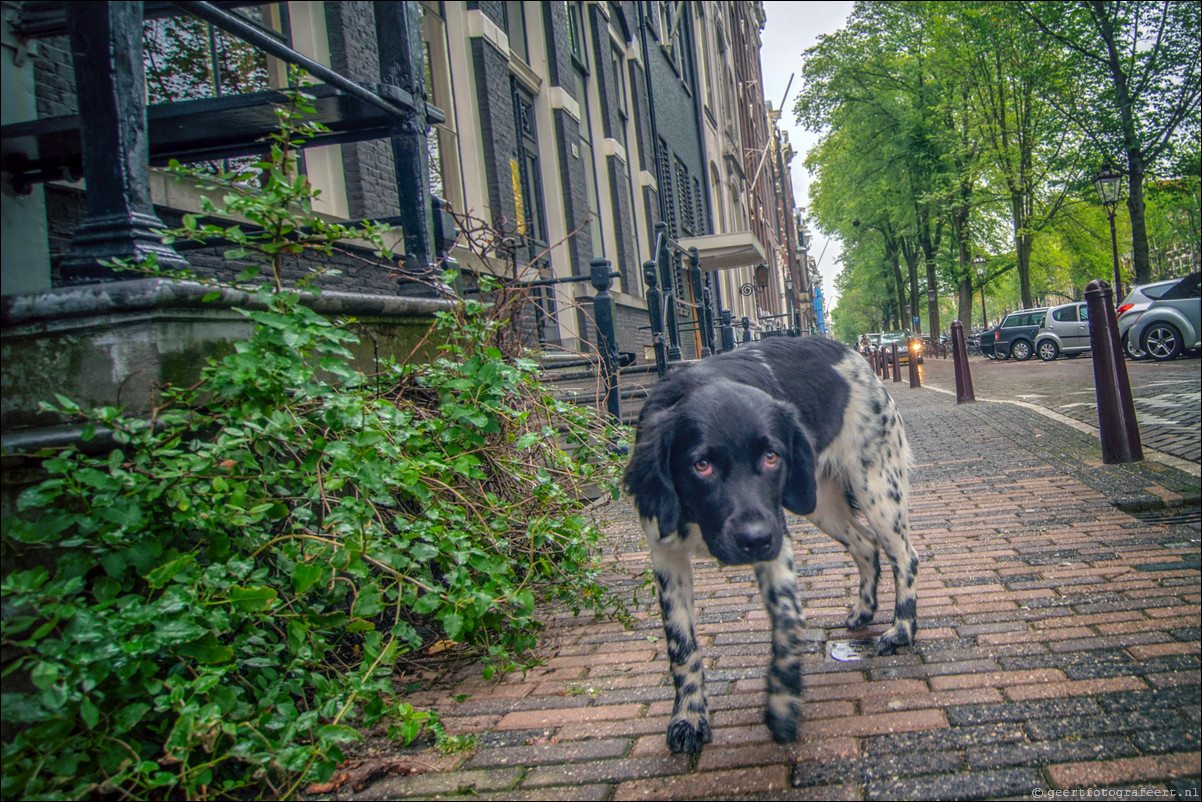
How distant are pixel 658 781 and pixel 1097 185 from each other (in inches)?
936

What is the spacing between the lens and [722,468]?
2365mm

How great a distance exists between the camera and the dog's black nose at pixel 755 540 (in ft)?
7.22

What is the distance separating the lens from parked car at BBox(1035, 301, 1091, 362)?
2653cm

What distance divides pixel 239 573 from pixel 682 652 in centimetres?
132

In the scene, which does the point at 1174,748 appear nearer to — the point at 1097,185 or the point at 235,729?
the point at 235,729

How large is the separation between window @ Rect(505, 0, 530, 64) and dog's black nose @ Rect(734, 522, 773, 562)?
10987mm

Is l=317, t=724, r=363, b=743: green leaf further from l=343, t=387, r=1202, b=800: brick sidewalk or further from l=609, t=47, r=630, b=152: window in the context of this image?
l=609, t=47, r=630, b=152: window

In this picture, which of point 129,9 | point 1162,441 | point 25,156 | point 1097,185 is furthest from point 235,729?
point 1097,185

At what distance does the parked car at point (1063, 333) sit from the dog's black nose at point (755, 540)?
2826 centimetres

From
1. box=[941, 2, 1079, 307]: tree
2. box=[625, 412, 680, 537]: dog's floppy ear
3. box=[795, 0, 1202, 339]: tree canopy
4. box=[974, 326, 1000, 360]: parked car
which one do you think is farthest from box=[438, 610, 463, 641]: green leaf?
box=[974, 326, 1000, 360]: parked car

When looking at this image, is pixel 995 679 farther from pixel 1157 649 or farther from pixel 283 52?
pixel 283 52

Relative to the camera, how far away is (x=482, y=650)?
3.35 meters

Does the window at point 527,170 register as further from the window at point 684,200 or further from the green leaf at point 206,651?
the window at point 684,200

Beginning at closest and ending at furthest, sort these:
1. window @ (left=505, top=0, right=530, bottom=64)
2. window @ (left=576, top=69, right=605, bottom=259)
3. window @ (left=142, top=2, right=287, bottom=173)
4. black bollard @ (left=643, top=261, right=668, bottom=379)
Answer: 1. window @ (left=142, top=2, right=287, bottom=173)
2. black bollard @ (left=643, top=261, right=668, bottom=379)
3. window @ (left=505, top=0, right=530, bottom=64)
4. window @ (left=576, top=69, right=605, bottom=259)
